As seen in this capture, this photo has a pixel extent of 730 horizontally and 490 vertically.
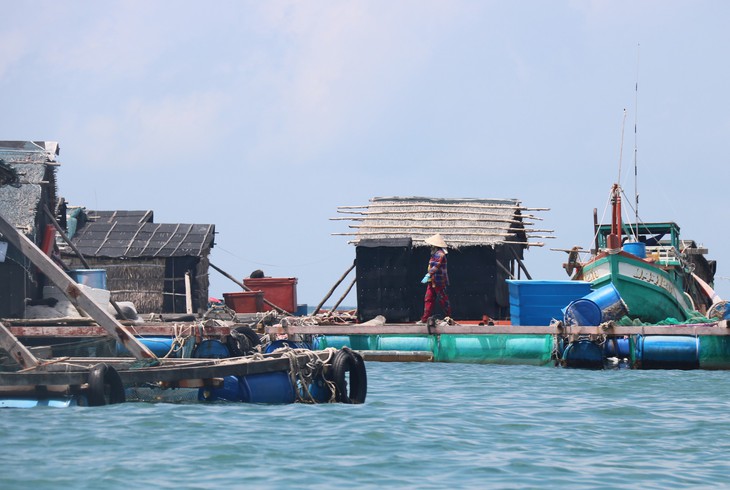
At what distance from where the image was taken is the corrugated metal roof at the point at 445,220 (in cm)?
3047

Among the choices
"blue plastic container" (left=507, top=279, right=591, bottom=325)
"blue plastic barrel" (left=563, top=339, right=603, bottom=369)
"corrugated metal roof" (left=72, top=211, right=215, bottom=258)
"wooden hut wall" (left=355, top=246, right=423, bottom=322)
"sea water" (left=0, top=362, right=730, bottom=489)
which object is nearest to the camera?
"sea water" (left=0, top=362, right=730, bottom=489)

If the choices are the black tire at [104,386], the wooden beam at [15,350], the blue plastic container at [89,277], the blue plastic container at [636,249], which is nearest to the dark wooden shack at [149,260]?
the blue plastic container at [89,277]

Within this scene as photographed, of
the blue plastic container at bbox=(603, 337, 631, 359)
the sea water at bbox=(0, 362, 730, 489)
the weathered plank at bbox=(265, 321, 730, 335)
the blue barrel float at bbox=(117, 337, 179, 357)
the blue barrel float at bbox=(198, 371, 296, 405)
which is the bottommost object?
the sea water at bbox=(0, 362, 730, 489)

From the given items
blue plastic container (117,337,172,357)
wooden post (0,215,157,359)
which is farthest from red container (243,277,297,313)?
wooden post (0,215,157,359)

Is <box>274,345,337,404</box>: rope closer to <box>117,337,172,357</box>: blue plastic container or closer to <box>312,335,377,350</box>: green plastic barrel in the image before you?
<box>117,337,172,357</box>: blue plastic container

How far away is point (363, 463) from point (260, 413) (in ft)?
12.3

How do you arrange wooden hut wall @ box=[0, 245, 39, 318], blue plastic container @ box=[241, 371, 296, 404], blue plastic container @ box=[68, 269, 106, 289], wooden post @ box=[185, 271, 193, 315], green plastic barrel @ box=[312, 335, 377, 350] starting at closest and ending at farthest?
blue plastic container @ box=[241, 371, 296, 404], wooden hut wall @ box=[0, 245, 39, 318], green plastic barrel @ box=[312, 335, 377, 350], blue plastic container @ box=[68, 269, 106, 289], wooden post @ box=[185, 271, 193, 315]

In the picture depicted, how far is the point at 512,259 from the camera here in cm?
3288

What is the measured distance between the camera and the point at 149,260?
3694 cm

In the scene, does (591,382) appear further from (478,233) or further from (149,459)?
(149,459)

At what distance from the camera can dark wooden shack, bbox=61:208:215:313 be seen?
120ft

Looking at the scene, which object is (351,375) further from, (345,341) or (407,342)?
(345,341)

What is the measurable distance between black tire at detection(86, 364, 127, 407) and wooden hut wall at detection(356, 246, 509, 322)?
14.6 metres

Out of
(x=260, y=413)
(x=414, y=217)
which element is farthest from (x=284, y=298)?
(x=260, y=413)
